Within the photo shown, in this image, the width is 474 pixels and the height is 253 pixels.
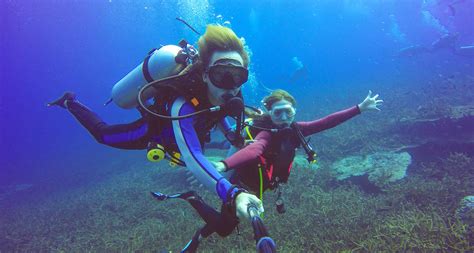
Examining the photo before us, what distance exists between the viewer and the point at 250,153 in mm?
3543

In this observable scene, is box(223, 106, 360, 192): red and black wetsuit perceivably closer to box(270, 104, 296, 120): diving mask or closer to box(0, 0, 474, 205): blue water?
box(270, 104, 296, 120): diving mask

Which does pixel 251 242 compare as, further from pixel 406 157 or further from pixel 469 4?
pixel 469 4

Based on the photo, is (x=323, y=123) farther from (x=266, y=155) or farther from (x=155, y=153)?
Answer: (x=155, y=153)

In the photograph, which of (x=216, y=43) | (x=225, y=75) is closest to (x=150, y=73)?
(x=216, y=43)

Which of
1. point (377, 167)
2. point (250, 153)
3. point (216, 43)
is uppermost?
point (216, 43)

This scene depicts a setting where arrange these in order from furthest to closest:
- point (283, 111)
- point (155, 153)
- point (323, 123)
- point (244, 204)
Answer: point (323, 123), point (283, 111), point (155, 153), point (244, 204)

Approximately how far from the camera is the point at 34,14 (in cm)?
4912

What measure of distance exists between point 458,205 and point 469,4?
46.8 m

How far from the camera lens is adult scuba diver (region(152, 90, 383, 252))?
3.76 m

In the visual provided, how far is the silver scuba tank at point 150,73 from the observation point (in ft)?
11.1

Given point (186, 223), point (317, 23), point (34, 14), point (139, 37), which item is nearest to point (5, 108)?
point (139, 37)

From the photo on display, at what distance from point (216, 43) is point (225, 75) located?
0.42 meters

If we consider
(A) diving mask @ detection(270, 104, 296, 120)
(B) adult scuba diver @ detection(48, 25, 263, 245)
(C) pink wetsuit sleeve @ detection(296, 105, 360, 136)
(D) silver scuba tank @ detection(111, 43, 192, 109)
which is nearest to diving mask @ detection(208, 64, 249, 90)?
(B) adult scuba diver @ detection(48, 25, 263, 245)

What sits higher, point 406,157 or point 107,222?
point 107,222
